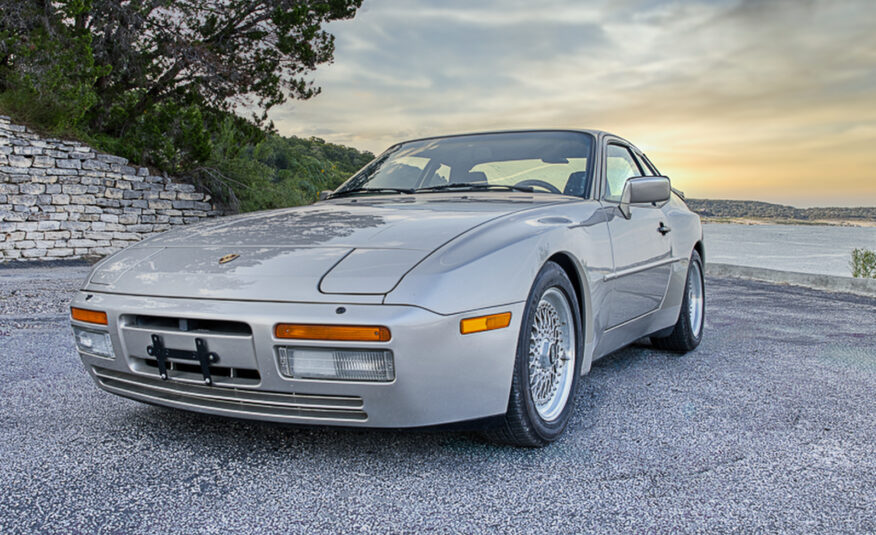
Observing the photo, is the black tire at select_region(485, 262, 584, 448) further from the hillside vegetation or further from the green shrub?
the green shrub

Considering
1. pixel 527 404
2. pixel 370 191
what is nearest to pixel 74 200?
pixel 370 191

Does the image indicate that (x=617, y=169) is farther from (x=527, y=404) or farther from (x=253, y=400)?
(x=253, y=400)

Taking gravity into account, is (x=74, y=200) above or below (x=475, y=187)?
above

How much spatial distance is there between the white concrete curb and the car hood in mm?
8336

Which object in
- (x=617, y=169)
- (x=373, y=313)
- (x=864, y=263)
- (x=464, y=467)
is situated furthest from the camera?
(x=864, y=263)

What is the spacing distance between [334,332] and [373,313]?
0.13 metres

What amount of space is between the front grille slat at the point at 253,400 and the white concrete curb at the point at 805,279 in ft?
30.2

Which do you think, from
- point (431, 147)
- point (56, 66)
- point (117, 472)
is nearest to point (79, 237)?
point (56, 66)

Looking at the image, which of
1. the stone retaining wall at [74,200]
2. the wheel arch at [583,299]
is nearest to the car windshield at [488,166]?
the wheel arch at [583,299]

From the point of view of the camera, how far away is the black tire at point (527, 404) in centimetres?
225

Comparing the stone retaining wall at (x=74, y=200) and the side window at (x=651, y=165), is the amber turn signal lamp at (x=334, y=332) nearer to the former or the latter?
the side window at (x=651, y=165)

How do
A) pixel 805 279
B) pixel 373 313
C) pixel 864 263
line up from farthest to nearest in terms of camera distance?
pixel 864 263 < pixel 805 279 < pixel 373 313

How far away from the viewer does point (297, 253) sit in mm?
2342

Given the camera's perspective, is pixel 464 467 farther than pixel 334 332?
Yes
